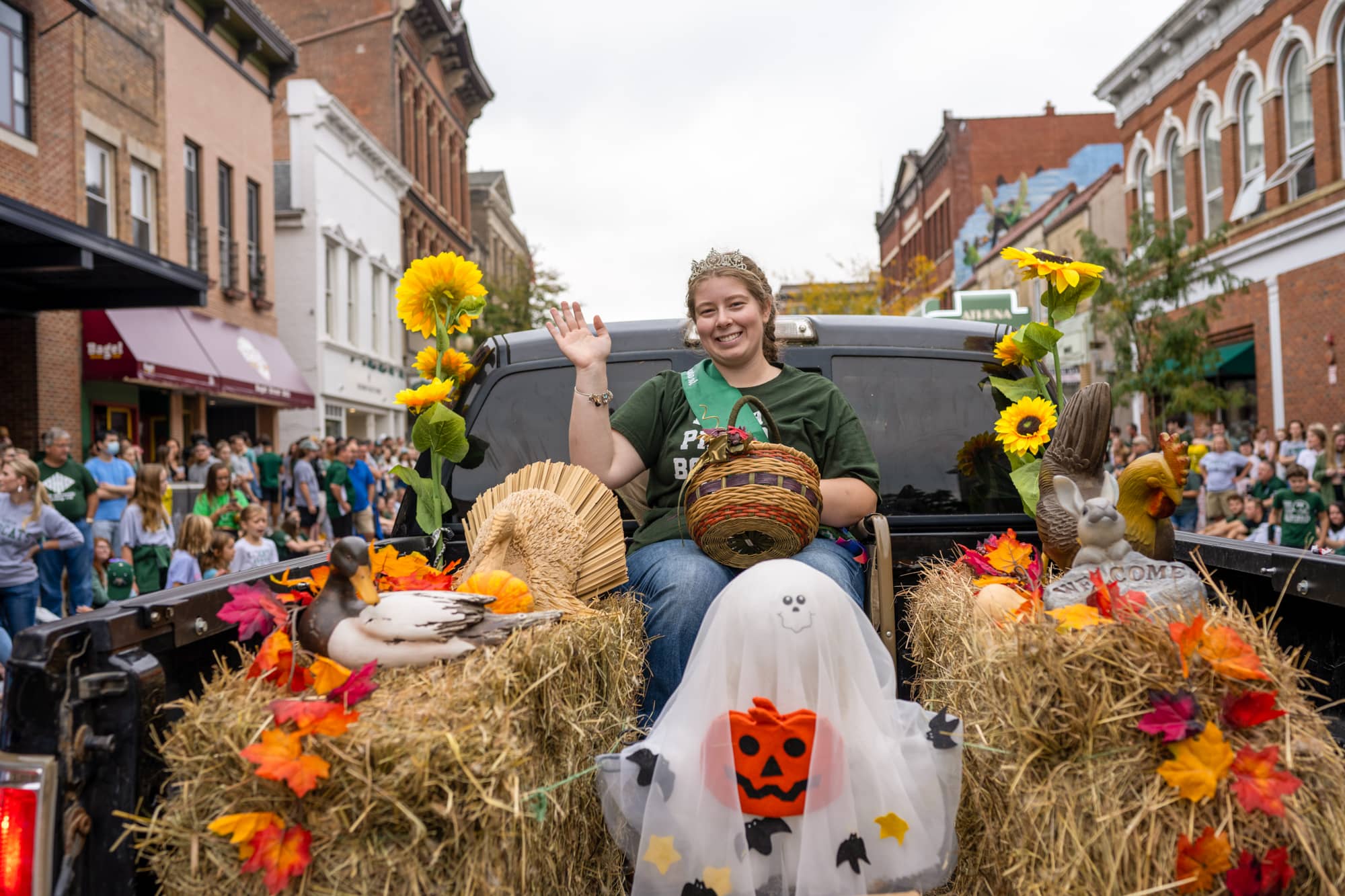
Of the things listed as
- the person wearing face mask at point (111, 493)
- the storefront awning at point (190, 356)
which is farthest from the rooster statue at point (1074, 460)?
the storefront awning at point (190, 356)

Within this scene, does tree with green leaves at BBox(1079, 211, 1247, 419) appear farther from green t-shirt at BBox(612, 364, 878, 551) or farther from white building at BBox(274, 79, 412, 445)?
white building at BBox(274, 79, 412, 445)

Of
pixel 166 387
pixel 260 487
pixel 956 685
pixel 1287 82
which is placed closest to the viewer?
pixel 956 685

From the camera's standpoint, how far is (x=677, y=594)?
2.78 metres

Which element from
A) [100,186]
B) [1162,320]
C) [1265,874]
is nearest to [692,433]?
[1265,874]

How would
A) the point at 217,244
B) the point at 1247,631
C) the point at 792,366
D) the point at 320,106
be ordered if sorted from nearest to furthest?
the point at 1247,631 → the point at 792,366 → the point at 217,244 → the point at 320,106

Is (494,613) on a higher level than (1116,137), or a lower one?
lower

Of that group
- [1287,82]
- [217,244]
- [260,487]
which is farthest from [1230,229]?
[217,244]

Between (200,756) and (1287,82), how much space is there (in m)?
23.6

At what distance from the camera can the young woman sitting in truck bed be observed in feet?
10.3

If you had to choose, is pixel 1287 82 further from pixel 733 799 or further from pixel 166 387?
pixel 733 799

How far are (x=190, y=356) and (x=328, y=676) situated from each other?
18.4 metres

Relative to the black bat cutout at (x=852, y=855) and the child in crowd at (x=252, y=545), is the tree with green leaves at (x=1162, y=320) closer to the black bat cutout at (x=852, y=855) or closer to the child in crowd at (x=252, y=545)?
the child in crowd at (x=252, y=545)

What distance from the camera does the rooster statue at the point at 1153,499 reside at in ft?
8.13

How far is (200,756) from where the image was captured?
6.15 feet
